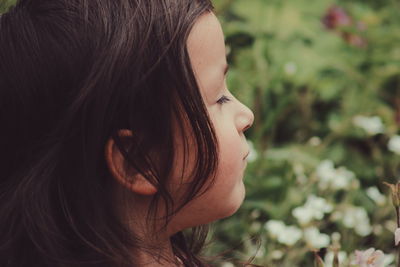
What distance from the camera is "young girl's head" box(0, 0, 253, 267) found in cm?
115

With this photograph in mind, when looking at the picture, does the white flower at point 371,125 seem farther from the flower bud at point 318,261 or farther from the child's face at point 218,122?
the flower bud at point 318,261

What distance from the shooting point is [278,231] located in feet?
6.91

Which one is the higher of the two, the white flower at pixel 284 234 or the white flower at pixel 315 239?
the white flower at pixel 315 239

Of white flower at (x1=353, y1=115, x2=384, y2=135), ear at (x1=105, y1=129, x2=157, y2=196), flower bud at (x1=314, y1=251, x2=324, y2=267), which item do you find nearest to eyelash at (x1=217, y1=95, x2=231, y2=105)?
ear at (x1=105, y1=129, x2=157, y2=196)

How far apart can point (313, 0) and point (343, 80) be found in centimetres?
46

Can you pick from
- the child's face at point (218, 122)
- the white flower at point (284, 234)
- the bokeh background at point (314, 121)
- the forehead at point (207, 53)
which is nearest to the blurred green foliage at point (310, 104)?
the bokeh background at point (314, 121)

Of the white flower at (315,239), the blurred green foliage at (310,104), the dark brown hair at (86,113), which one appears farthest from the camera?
the blurred green foliage at (310,104)

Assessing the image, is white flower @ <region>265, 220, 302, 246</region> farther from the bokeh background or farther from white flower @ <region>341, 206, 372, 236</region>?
white flower @ <region>341, 206, 372, 236</region>

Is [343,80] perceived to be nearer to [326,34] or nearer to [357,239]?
[326,34]

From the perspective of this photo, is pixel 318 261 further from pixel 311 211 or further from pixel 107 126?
pixel 311 211

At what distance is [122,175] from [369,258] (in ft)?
1.35

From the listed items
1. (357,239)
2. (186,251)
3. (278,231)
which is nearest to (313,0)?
(357,239)

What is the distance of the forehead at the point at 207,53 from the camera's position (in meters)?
1.21

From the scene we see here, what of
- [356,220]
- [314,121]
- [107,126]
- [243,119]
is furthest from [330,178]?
[107,126]
